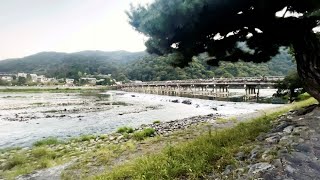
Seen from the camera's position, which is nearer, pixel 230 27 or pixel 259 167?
pixel 259 167

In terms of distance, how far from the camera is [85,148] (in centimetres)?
1252

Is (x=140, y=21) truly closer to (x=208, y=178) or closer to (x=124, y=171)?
(x=124, y=171)

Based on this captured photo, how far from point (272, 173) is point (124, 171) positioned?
117 inches

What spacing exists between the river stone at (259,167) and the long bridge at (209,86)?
21.2 m

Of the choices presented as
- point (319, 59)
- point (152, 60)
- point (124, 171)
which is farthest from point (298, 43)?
point (152, 60)

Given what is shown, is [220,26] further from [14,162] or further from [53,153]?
[14,162]

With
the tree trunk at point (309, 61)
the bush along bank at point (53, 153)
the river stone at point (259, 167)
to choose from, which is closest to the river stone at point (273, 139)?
the river stone at point (259, 167)

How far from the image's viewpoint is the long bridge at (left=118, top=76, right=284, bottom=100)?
126 feet

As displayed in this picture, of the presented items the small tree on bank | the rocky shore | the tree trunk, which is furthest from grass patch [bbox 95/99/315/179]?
the small tree on bank

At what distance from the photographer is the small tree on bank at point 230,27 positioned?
6559 millimetres

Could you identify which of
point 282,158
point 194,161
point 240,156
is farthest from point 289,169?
point 194,161

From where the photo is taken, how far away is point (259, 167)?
416 cm

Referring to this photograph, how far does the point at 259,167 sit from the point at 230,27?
4.57m

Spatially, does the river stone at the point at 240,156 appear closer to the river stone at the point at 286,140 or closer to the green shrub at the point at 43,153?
the river stone at the point at 286,140
